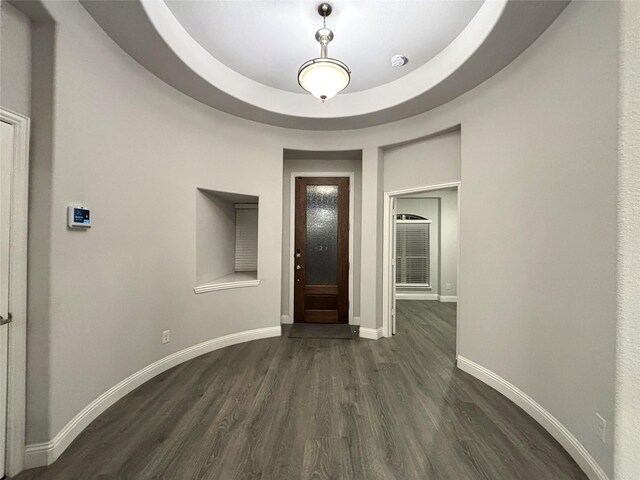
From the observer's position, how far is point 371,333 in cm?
356

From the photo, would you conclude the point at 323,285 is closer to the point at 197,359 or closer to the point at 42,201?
the point at 197,359

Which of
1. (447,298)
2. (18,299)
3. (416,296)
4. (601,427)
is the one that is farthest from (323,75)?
(447,298)

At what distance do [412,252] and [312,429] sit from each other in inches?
203

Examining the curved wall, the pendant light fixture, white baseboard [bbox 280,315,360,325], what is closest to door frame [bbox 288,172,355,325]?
white baseboard [bbox 280,315,360,325]

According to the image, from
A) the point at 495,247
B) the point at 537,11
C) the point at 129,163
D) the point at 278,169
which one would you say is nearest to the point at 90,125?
the point at 129,163

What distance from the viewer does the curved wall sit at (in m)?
1.56

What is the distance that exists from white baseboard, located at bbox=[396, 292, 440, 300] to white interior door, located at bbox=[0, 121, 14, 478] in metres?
5.93

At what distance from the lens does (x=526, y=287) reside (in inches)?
81.3

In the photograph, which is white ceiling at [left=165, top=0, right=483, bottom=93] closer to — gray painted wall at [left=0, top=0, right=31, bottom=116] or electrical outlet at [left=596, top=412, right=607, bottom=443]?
gray painted wall at [left=0, top=0, right=31, bottom=116]

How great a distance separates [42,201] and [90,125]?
2.12 feet

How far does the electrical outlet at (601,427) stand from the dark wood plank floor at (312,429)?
30cm

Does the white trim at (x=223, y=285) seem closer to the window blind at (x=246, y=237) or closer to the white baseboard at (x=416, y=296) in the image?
the window blind at (x=246, y=237)

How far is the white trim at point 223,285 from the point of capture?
297cm

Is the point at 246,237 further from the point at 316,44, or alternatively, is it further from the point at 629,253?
the point at 629,253
